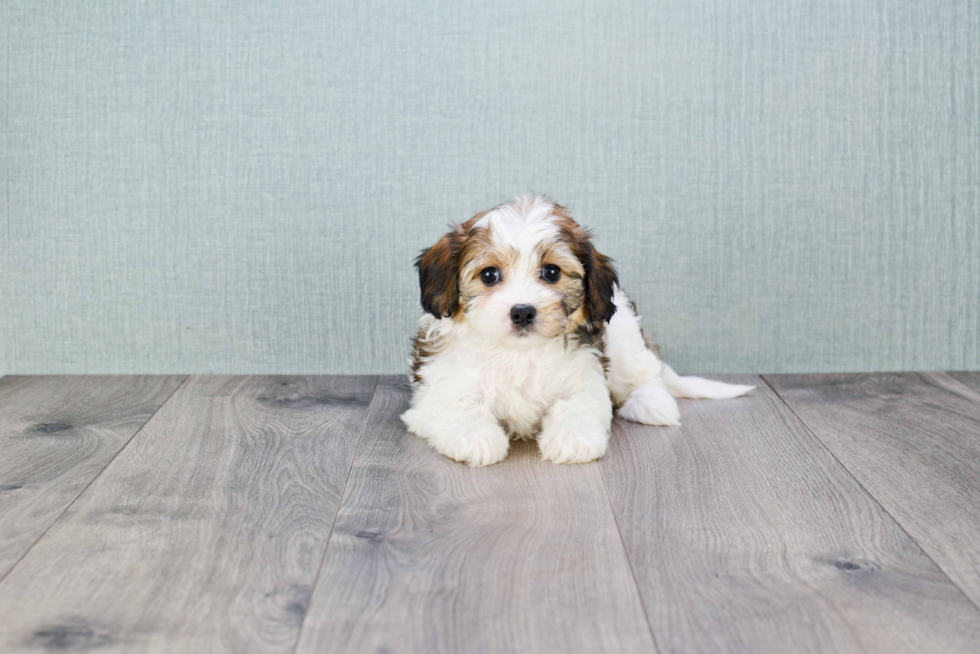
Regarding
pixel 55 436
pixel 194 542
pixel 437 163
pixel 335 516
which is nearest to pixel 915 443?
pixel 335 516

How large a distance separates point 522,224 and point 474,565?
876 millimetres

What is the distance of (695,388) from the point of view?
9.23ft

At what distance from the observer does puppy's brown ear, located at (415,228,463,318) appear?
2.23 m

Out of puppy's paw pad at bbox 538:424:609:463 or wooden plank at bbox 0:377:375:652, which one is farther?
puppy's paw pad at bbox 538:424:609:463

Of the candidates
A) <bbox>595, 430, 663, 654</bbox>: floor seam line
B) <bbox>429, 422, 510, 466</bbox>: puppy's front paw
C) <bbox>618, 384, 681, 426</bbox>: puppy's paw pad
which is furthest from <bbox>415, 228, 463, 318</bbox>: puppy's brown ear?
<bbox>618, 384, 681, 426</bbox>: puppy's paw pad

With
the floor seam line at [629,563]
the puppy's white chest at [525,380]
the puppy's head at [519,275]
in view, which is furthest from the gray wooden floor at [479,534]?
the puppy's head at [519,275]

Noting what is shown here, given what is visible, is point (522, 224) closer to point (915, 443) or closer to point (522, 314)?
point (522, 314)

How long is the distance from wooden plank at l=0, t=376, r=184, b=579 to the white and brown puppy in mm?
828

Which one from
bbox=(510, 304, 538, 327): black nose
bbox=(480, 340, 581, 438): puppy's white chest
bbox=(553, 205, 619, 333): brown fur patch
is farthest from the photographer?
bbox=(480, 340, 581, 438): puppy's white chest

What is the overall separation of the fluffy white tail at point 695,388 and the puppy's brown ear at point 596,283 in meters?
0.60

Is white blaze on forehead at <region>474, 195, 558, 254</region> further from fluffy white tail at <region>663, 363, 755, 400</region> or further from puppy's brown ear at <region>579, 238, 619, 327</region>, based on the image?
fluffy white tail at <region>663, 363, 755, 400</region>

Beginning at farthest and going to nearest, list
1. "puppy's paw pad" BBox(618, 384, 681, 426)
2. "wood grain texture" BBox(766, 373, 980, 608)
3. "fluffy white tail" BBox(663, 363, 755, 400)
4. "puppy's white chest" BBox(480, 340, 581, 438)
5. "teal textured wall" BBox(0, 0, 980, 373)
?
"teal textured wall" BBox(0, 0, 980, 373), "fluffy white tail" BBox(663, 363, 755, 400), "puppy's paw pad" BBox(618, 384, 681, 426), "puppy's white chest" BBox(480, 340, 581, 438), "wood grain texture" BBox(766, 373, 980, 608)

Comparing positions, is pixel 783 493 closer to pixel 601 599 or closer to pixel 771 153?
pixel 601 599

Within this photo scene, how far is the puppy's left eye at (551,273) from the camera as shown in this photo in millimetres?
2186
